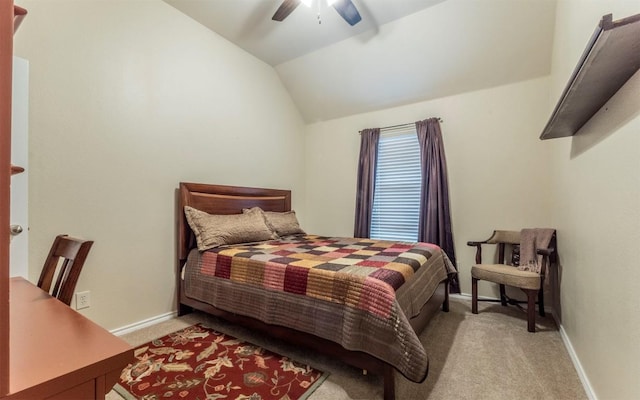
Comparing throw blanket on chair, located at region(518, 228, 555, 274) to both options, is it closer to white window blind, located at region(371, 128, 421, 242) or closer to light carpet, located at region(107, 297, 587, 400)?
light carpet, located at region(107, 297, 587, 400)

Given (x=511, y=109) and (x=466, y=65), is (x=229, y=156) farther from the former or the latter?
(x=511, y=109)

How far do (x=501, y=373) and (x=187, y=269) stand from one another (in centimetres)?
260

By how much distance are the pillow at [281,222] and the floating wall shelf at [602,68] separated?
2.71m

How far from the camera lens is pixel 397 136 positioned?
3850 millimetres

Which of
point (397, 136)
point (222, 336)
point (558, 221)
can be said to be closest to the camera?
point (222, 336)

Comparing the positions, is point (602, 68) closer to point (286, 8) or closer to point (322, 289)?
point (322, 289)

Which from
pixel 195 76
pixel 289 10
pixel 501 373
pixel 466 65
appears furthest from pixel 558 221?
pixel 195 76

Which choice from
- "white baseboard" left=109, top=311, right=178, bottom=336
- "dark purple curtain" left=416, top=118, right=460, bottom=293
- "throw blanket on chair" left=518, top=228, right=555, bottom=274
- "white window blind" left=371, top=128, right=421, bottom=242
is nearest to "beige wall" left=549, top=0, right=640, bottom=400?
"throw blanket on chair" left=518, top=228, right=555, bottom=274

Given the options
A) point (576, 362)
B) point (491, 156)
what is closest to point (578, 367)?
point (576, 362)

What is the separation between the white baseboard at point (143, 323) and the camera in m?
2.34

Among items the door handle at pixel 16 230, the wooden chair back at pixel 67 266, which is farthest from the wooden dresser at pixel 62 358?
the door handle at pixel 16 230

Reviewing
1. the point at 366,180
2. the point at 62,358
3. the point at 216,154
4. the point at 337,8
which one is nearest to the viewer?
the point at 62,358

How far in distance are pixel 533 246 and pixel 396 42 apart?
261 centimetres

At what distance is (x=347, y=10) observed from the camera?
2.35 m
